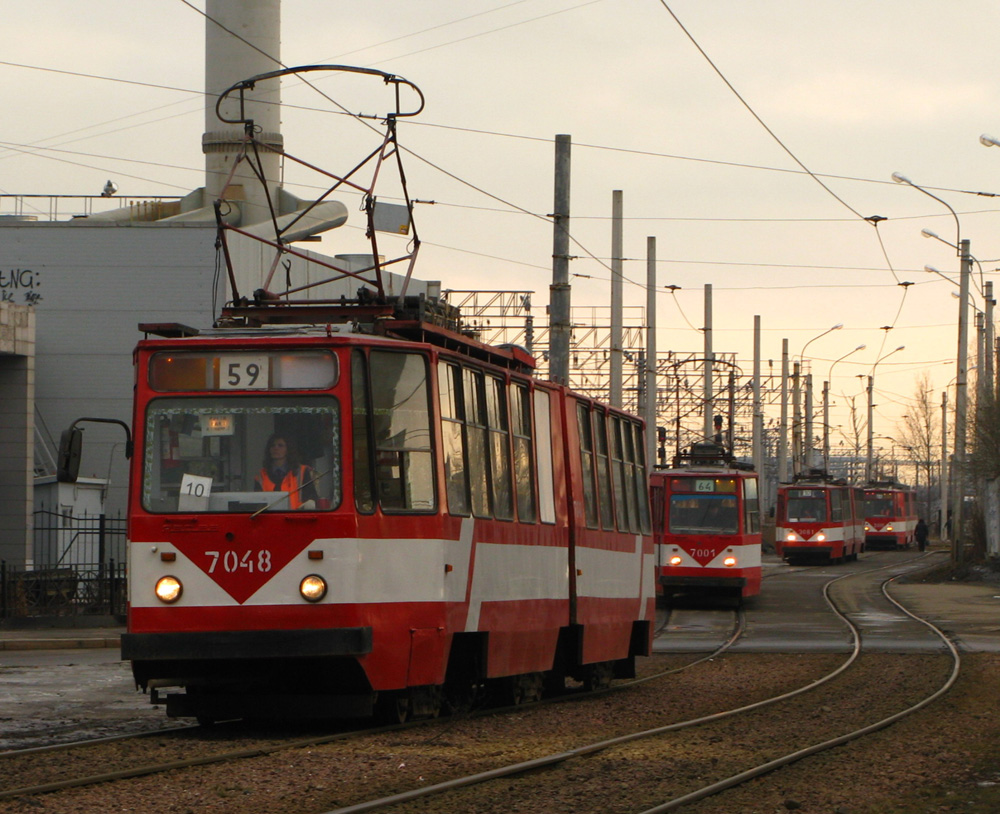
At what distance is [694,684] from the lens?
54.5 feet

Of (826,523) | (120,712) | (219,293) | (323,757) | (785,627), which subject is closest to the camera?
(323,757)

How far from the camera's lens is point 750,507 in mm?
32750

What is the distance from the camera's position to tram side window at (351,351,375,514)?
10727 millimetres

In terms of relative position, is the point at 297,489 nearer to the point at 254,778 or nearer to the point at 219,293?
the point at 254,778

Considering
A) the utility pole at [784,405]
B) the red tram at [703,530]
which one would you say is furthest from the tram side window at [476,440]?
the utility pole at [784,405]

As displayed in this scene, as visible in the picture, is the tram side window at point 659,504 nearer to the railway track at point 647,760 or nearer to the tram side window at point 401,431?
the railway track at point 647,760

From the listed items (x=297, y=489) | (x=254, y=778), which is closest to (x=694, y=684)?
(x=297, y=489)

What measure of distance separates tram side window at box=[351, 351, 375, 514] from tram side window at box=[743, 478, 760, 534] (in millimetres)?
22006

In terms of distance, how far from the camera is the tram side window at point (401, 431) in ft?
36.0

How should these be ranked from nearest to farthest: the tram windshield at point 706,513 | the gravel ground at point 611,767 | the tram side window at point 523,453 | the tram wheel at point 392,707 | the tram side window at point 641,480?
the gravel ground at point 611,767, the tram wheel at point 392,707, the tram side window at point 523,453, the tram side window at point 641,480, the tram windshield at point 706,513

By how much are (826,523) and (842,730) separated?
42.8 meters

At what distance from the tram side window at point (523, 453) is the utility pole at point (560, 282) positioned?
8364 millimetres

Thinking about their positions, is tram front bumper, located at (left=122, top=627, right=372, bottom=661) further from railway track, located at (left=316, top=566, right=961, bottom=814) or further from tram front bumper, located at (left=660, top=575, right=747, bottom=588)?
tram front bumper, located at (left=660, top=575, right=747, bottom=588)

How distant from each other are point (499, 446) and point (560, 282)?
10.0 meters
